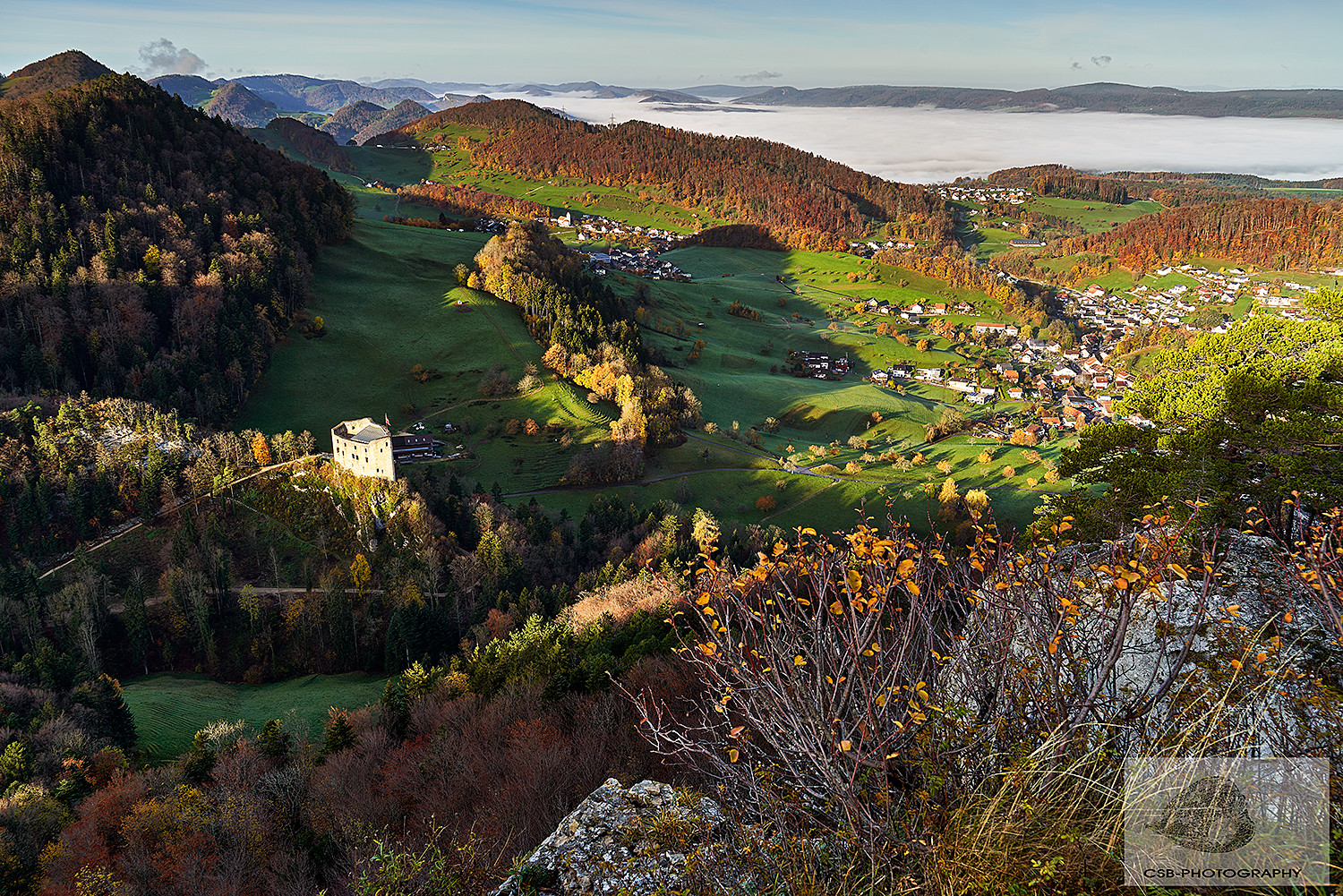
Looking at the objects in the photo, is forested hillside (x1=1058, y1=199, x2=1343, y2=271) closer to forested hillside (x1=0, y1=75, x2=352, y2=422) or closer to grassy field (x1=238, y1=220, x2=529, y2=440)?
grassy field (x1=238, y1=220, x2=529, y2=440)

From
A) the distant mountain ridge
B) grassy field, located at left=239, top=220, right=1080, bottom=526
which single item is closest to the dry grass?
grassy field, located at left=239, top=220, right=1080, bottom=526

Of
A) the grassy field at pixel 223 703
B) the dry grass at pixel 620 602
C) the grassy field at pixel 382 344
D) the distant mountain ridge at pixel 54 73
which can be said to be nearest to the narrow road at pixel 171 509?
the grassy field at pixel 223 703

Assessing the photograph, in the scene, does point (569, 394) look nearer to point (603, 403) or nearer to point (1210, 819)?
point (603, 403)

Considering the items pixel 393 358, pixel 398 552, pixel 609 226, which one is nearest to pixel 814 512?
pixel 398 552

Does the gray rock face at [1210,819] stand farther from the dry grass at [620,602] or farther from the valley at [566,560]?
the dry grass at [620,602]

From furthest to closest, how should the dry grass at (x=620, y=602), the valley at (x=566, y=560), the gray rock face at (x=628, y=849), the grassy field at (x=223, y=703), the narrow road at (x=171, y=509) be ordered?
the narrow road at (x=171, y=509) < the grassy field at (x=223, y=703) < the dry grass at (x=620, y=602) < the gray rock face at (x=628, y=849) < the valley at (x=566, y=560)

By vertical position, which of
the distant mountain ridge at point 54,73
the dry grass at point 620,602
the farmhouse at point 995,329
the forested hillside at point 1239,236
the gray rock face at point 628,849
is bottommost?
the dry grass at point 620,602

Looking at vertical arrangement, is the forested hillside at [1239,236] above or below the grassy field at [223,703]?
above
